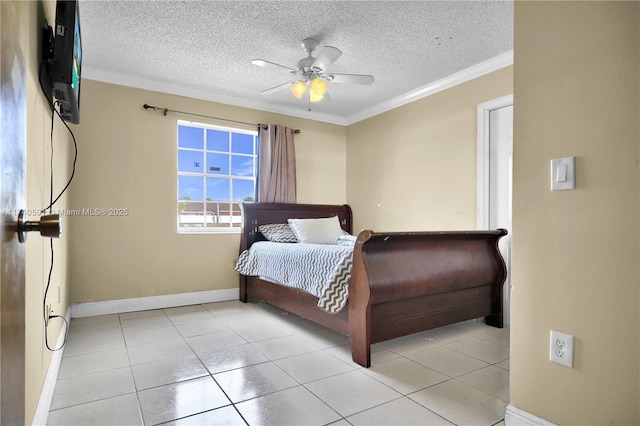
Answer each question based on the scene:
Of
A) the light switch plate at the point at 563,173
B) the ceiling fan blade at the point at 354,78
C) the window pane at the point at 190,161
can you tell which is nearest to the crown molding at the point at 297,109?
the window pane at the point at 190,161

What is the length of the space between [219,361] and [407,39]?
A: 272 centimetres

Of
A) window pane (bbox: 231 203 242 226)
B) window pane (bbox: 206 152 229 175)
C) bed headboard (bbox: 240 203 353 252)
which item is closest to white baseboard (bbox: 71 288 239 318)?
bed headboard (bbox: 240 203 353 252)

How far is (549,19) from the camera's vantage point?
1.47m

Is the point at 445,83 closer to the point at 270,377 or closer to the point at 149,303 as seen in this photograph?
the point at 270,377

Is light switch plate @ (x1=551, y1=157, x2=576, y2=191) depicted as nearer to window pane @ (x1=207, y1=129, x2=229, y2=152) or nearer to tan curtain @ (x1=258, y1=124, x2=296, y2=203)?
tan curtain @ (x1=258, y1=124, x2=296, y2=203)

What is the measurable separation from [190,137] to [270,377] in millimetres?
3005

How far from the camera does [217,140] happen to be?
4320 mm

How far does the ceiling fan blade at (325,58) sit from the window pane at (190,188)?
206cm

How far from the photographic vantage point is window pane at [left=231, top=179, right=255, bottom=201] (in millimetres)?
4422

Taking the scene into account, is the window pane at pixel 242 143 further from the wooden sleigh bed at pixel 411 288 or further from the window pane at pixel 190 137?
the wooden sleigh bed at pixel 411 288

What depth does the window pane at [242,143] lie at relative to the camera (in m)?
4.43

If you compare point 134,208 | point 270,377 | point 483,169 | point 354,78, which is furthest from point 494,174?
point 134,208

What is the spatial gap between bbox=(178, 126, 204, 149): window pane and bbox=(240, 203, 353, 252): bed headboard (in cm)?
89

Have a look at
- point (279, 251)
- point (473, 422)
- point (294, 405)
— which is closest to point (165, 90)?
point (279, 251)
